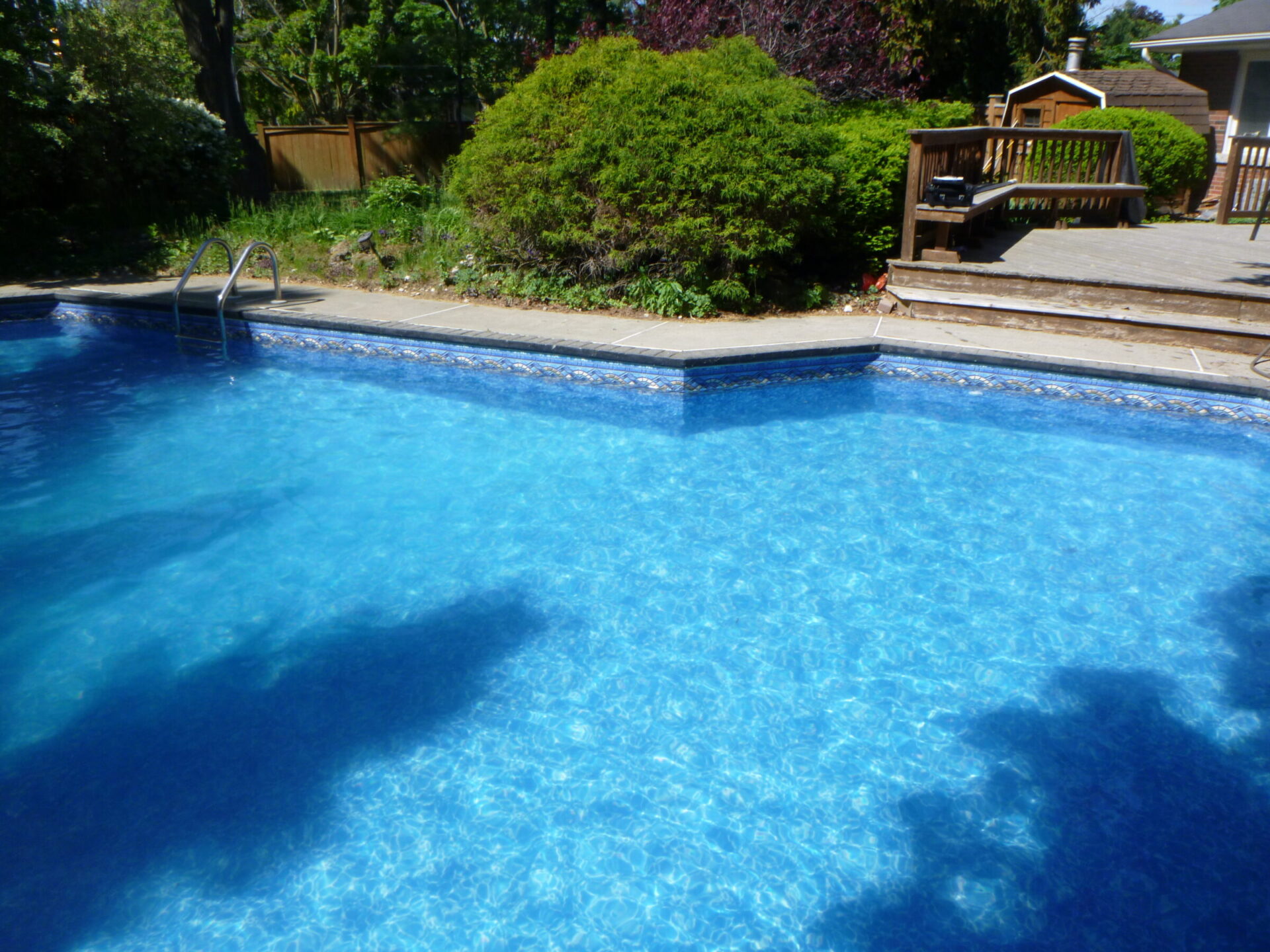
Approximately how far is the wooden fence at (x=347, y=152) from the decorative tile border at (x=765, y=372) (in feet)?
43.0

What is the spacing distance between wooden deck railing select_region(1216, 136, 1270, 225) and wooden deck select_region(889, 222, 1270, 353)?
217 centimetres

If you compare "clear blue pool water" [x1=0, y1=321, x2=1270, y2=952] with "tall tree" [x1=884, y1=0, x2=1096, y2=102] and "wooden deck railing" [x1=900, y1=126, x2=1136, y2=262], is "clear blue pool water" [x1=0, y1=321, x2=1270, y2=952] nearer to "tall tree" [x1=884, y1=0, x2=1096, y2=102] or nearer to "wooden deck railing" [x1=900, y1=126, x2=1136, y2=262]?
"wooden deck railing" [x1=900, y1=126, x2=1136, y2=262]

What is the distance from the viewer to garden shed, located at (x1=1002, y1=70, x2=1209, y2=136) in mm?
15781

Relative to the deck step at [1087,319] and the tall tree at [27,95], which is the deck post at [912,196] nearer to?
the deck step at [1087,319]

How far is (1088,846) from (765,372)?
Answer: 5007mm

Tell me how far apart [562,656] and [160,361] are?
261 inches

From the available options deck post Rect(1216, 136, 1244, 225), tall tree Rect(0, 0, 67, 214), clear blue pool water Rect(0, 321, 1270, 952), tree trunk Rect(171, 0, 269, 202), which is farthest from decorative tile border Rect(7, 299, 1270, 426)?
tree trunk Rect(171, 0, 269, 202)

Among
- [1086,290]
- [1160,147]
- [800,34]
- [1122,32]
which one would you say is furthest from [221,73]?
[1122,32]

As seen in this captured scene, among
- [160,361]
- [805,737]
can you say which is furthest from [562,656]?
[160,361]

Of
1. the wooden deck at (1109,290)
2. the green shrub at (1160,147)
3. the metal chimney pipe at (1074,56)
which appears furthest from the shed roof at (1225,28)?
the wooden deck at (1109,290)

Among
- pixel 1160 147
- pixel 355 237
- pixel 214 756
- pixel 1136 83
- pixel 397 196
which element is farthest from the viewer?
pixel 1136 83

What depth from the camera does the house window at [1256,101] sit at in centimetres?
1588

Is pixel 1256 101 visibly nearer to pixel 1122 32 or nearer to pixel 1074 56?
pixel 1074 56

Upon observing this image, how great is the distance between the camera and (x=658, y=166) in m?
8.48
